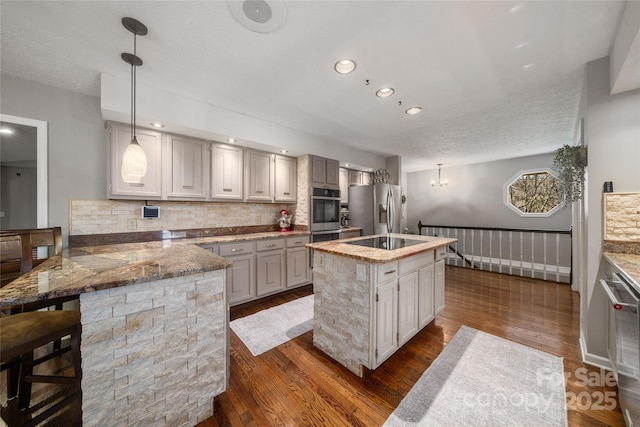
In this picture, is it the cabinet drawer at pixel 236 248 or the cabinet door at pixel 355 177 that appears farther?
the cabinet door at pixel 355 177

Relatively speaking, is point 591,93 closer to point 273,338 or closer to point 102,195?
point 273,338

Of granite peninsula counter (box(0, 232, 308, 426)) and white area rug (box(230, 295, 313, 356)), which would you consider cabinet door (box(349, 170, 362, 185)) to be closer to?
white area rug (box(230, 295, 313, 356))

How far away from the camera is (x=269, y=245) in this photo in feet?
11.1

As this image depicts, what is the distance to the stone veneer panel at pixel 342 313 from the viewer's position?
1.79 m

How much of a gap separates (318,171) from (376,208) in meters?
1.39

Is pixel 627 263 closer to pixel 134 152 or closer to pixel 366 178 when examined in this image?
pixel 134 152

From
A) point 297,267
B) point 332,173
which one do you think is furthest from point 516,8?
point 297,267

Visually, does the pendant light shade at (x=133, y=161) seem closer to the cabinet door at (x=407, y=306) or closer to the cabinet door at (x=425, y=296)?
the cabinet door at (x=407, y=306)

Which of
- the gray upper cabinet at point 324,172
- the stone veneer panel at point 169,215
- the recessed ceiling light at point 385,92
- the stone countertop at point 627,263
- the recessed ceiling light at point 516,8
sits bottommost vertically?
the stone countertop at point 627,263

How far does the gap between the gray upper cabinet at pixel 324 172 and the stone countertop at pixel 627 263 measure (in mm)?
3324

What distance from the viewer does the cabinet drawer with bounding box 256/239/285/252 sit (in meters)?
3.28

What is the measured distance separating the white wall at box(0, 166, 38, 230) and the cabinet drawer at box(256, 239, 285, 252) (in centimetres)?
222

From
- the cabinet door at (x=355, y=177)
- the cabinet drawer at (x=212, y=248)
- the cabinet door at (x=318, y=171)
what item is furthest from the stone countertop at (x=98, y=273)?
the cabinet door at (x=355, y=177)

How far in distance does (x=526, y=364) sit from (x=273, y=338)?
225cm
